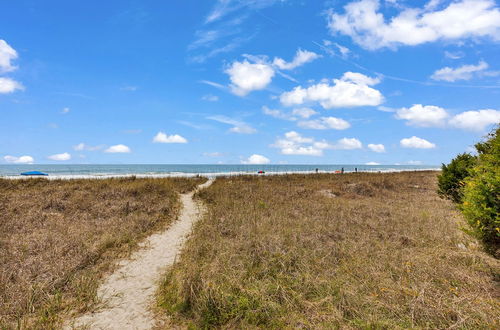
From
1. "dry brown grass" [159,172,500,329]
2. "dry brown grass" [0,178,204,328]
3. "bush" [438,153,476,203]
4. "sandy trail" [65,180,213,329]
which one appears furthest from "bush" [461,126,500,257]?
"bush" [438,153,476,203]

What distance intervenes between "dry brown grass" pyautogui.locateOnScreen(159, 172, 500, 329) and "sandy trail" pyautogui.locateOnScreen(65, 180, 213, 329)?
50 cm

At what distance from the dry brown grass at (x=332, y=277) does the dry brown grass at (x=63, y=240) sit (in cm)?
231

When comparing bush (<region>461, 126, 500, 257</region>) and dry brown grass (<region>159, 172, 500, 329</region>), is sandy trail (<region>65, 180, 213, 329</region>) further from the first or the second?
bush (<region>461, 126, 500, 257</region>)

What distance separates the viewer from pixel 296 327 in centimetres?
481

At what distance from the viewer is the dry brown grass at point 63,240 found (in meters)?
5.87

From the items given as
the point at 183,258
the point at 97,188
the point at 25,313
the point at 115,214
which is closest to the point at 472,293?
the point at 183,258

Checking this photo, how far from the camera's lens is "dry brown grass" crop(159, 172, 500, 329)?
5020 mm

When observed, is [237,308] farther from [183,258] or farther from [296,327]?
[183,258]

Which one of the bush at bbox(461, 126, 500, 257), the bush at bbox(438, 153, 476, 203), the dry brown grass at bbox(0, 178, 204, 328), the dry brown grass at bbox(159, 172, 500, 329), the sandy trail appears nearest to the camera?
the dry brown grass at bbox(159, 172, 500, 329)

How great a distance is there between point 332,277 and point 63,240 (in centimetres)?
935

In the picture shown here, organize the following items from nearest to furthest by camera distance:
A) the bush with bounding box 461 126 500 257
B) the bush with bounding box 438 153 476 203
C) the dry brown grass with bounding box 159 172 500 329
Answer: the dry brown grass with bounding box 159 172 500 329, the bush with bounding box 461 126 500 257, the bush with bounding box 438 153 476 203

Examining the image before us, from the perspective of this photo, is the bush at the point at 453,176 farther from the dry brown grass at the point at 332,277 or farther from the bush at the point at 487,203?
the bush at the point at 487,203

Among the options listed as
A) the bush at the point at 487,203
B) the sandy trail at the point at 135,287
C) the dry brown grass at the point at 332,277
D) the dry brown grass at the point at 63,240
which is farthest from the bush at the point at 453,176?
the dry brown grass at the point at 63,240

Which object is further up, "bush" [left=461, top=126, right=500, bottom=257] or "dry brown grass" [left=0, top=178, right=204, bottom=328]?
"bush" [left=461, top=126, right=500, bottom=257]
